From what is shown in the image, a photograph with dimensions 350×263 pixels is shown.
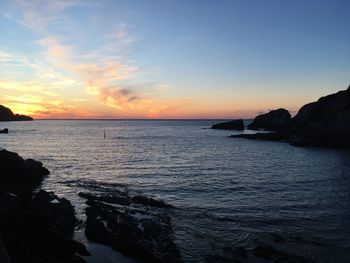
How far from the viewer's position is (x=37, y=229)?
18.3 meters

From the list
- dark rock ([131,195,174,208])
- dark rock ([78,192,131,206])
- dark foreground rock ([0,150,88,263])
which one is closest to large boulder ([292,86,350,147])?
dark rock ([131,195,174,208])

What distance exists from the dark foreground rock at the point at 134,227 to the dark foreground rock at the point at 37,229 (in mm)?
1715

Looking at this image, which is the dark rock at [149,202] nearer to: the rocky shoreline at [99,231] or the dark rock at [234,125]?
the rocky shoreline at [99,231]

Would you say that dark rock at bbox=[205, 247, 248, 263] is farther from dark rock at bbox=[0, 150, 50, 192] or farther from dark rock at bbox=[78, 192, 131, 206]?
dark rock at bbox=[0, 150, 50, 192]

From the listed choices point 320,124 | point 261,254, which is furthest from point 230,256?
point 320,124

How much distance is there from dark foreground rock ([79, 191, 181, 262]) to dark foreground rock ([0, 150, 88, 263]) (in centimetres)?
172

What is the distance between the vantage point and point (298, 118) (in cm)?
12462

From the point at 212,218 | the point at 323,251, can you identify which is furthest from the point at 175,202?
the point at 323,251

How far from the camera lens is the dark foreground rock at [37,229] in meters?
14.2

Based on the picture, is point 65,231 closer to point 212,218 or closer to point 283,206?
point 212,218

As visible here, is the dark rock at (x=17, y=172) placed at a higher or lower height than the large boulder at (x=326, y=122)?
lower

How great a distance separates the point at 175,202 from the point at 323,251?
41.8ft

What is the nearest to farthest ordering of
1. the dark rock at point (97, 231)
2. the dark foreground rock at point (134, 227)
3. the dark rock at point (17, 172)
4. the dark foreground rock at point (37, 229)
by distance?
the dark foreground rock at point (37, 229), the dark foreground rock at point (134, 227), the dark rock at point (97, 231), the dark rock at point (17, 172)

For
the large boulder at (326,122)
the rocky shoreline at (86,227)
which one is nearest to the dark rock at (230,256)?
the rocky shoreline at (86,227)
